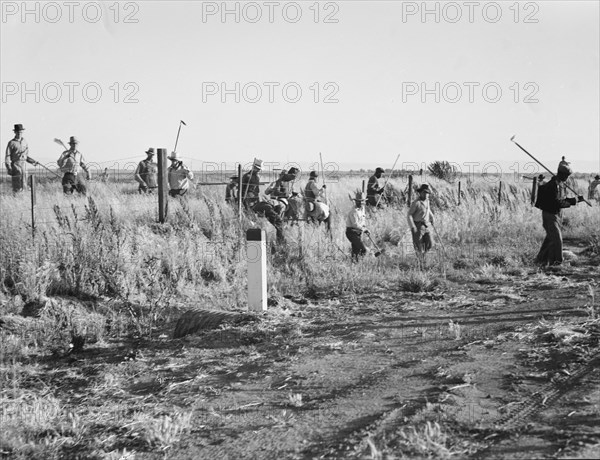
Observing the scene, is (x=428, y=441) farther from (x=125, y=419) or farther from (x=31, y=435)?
(x=31, y=435)

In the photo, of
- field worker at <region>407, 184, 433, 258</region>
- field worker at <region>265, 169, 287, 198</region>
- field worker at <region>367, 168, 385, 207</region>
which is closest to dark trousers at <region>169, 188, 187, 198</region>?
field worker at <region>265, 169, 287, 198</region>

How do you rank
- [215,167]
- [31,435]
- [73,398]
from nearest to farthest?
[31,435], [73,398], [215,167]

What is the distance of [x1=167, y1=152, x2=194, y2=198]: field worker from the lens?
17594 mm

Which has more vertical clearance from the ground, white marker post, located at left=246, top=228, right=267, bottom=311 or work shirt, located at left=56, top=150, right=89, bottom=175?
work shirt, located at left=56, top=150, right=89, bottom=175

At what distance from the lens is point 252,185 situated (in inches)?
616

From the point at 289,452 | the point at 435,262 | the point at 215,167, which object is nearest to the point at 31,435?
the point at 289,452

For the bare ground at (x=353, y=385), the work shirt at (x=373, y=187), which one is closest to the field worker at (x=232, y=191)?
the work shirt at (x=373, y=187)

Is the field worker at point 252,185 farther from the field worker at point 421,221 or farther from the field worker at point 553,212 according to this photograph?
the field worker at point 553,212

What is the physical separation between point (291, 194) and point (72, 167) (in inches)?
219

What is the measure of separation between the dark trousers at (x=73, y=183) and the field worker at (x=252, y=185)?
4012mm

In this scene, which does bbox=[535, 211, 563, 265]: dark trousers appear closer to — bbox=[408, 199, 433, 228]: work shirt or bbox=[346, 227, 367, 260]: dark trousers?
bbox=[408, 199, 433, 228]: work shirt

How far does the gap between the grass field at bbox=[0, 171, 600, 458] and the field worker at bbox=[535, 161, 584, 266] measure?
1.75ft

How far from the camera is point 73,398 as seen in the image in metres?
5.92

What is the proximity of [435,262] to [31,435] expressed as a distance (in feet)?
28.0
